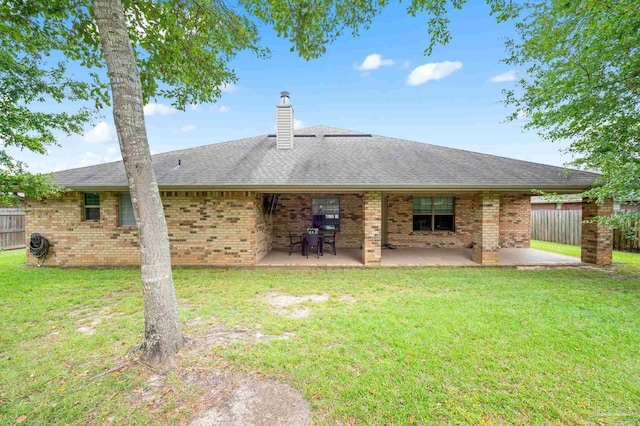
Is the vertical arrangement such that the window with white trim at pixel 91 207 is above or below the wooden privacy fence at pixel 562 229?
above

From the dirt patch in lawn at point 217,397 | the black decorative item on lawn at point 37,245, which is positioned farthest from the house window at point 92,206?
the dirt patch in lawn at point 217,397

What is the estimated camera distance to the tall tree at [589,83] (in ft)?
17.0

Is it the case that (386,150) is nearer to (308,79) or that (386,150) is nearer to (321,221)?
(321,221)

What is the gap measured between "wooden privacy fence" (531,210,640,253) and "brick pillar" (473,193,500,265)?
21.6ft

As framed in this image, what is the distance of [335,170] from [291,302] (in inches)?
176

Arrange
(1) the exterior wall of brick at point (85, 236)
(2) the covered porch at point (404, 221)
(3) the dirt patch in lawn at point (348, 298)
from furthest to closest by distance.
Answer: (2) the covered porch at point (404, 221) < (1) the exterior wall of brick at point (85, 236) < (3) the dirt patch in lawn at point (348, 298)

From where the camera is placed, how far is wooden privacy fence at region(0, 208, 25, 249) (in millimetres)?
10750

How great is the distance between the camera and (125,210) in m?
7.95

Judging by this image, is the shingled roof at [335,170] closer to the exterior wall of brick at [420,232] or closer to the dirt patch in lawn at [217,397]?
the exterior wall of brick at [420,232]

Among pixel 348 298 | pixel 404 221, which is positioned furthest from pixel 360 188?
pixel 404 221

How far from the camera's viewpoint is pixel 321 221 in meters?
10.6

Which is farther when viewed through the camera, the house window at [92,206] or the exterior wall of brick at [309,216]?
the exterior wall of brick at [309,216]

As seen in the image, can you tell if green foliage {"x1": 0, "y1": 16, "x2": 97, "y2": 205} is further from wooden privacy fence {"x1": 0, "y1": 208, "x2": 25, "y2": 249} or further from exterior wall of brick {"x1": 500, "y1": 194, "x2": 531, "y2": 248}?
exterior wall of brick {"x1": 500, "y1": 194, "x2": 531, "y2": 248}

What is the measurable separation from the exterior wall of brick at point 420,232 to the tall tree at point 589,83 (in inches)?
157
